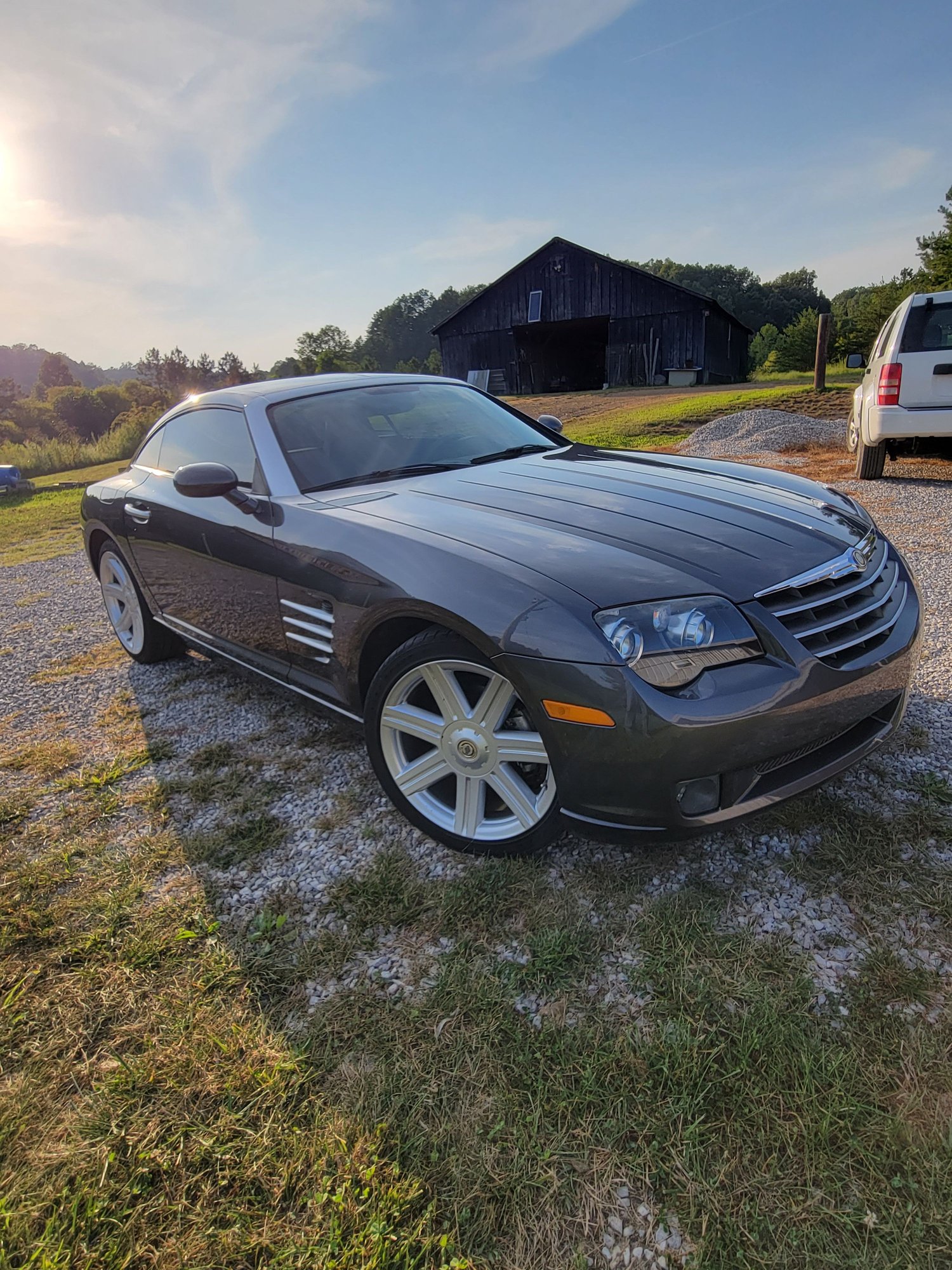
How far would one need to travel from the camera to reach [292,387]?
3.27m

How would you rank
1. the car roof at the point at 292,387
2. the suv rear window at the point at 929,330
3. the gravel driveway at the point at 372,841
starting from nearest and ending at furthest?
the gravel driveway at the point at 372,841 < the car roof at the point at 292,387 < the suv rear window at the point at 929,330

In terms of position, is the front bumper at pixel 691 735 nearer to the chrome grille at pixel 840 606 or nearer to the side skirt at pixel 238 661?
the chrome grille at pixel 840 606

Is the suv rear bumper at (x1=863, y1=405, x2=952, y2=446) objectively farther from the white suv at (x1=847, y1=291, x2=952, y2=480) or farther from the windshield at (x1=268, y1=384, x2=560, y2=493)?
the windshield at (x1=268, y1=384, x2=560, y2=493)

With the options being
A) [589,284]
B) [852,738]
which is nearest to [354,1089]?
[852,738]

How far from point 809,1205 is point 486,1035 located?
70 centimetres

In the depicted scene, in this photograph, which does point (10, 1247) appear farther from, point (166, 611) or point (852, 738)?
point (166, 611)

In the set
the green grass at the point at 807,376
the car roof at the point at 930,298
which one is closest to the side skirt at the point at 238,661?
the car roof at the point at 930,298

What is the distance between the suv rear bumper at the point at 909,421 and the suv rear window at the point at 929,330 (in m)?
0.52

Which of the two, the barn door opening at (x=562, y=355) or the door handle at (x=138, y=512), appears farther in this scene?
the barn door opening at (x=562, y=355)

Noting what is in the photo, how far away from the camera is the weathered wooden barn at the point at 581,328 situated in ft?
86.0

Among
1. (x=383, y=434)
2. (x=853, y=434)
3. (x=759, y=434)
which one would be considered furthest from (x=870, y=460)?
(x=383, y=434)

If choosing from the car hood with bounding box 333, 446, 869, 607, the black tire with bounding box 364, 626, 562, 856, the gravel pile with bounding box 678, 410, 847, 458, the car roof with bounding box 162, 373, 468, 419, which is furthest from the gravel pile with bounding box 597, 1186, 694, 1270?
the gravel pile with bounding box 678, 410, 847, 458

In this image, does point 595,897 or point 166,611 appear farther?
point 166,611

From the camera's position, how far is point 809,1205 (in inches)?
50.1
